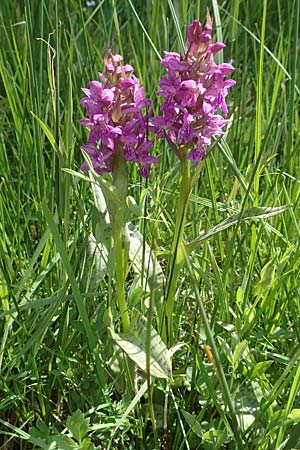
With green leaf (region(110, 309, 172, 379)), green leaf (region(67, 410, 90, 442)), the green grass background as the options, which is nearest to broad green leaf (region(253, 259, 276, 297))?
the green grass background

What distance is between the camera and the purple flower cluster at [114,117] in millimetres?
804

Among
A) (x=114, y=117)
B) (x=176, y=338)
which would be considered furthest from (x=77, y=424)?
(x=114, y=117)

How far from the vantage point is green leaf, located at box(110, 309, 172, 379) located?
794 millimetres

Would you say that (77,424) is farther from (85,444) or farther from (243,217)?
(243,217)

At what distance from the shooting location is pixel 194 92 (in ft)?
2.59

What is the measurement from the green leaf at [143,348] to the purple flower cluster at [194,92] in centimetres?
20

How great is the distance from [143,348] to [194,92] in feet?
0.97

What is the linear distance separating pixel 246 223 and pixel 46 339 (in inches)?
13.2

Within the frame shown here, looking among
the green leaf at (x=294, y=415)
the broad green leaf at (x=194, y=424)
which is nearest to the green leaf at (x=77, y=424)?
the broad green leaf at (x=194, y=424)

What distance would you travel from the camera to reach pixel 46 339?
971 mm

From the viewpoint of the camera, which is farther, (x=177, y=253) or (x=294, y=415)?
(x=177, y=253)

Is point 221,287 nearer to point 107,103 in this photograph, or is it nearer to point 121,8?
point 107,103

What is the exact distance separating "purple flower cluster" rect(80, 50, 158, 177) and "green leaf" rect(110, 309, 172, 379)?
7.3 inches

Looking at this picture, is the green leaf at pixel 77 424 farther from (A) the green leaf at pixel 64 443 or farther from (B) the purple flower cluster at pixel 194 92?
(B) the purple flower cluster at pixel 194 92
